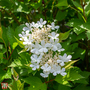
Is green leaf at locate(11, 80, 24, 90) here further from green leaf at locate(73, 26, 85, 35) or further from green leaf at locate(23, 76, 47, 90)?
green leaf at locate(73, 26, 85, 35)

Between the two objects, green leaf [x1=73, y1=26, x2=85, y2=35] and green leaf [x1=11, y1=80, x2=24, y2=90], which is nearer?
green leaf [x1=11, y1=80, x2=24, y2=90]

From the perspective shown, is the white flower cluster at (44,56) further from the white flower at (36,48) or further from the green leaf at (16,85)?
the green leaf at (16,85)

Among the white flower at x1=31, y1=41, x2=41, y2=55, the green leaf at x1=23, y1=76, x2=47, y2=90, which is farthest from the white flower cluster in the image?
the green leaf at x1=23, y1=76, x2=47, y2=90

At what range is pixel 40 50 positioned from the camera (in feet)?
2.90

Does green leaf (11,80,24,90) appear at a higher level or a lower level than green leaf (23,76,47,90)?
higher

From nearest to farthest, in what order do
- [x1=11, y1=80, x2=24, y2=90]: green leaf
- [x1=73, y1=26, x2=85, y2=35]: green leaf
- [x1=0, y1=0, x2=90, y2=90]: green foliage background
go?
[x1=11, y1=80, x2=24, y2=90]: green leaf < [x1=0, y1=0, x2=90, y2=90]: green foliage background < [x1=73, y1=26, x2=85, y2=35]: green leaf

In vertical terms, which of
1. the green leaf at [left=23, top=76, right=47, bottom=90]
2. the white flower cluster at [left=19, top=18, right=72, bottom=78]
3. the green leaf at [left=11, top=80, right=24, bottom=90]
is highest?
the white flower cluster at [left=19, top=18, right=72, bottom=78]

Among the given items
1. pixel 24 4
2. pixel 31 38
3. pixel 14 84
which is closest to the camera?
pixel 14 84

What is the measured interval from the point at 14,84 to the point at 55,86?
0.43 meters

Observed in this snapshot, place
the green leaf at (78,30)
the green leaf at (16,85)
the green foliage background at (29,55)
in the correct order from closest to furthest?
the green leaf at (16,85) < the green foliage background at (29,55) < the green leaf at (78,30)

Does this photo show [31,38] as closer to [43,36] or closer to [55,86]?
[43,36]

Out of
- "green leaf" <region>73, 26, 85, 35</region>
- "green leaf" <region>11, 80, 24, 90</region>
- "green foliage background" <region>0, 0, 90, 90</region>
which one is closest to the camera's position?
"green leaf" <region>11, 80, 24, 90</region>

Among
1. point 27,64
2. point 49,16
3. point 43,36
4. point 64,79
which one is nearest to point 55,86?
point 64,79

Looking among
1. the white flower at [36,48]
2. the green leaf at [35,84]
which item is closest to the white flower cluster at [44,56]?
the white flower at [36,48]
